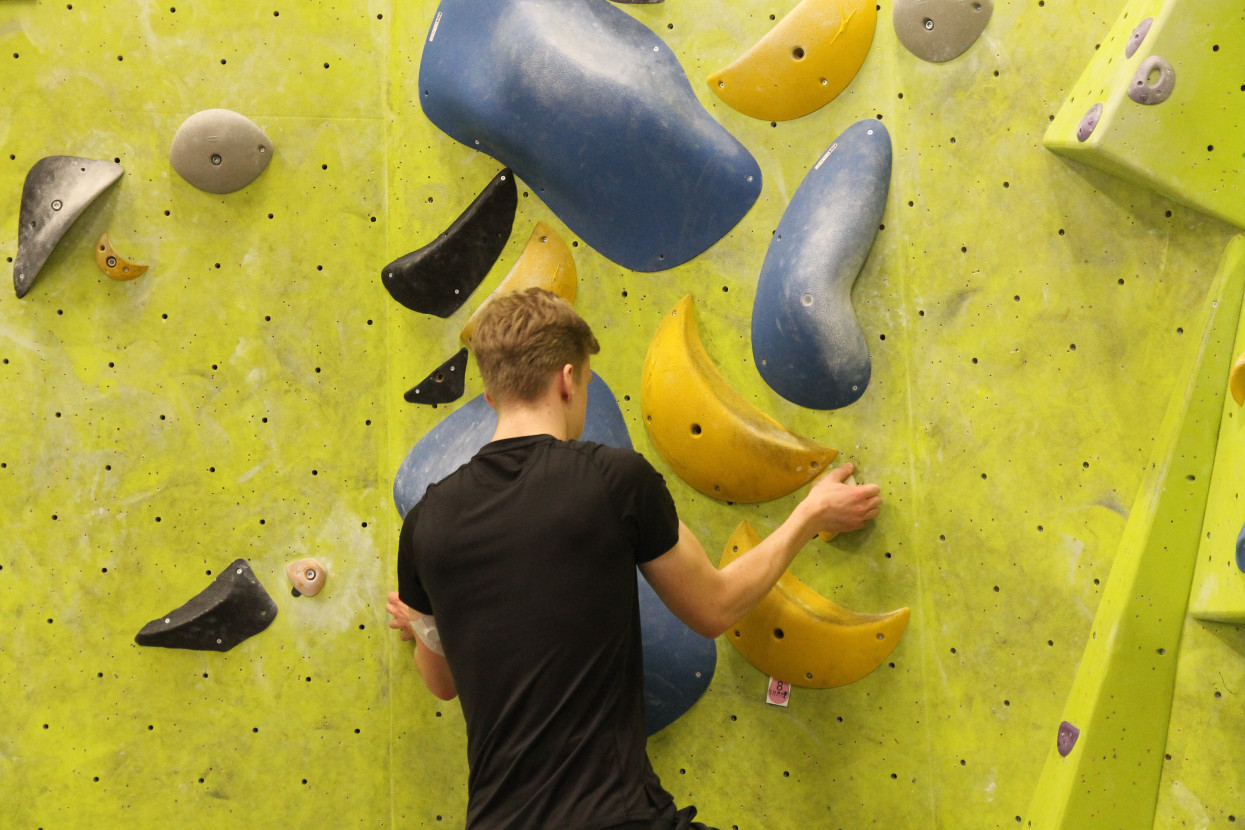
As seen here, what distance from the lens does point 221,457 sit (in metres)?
2.45

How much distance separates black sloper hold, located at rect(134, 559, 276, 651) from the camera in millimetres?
2418

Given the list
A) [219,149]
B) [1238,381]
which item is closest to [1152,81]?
[1238,381]

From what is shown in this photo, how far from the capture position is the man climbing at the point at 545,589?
59.2 inches

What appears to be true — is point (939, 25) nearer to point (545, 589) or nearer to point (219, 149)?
point (545, 589)

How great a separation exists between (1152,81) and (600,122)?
1112mm

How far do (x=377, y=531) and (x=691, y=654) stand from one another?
32.7 inches

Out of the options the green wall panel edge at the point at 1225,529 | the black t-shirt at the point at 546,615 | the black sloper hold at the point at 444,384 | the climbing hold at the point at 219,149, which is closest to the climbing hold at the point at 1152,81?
the green wall panel edge at the point at 1225,529

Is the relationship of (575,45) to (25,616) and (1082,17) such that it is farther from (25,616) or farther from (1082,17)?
(25,616)

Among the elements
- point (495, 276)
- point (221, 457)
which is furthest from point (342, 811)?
point (495, 276)

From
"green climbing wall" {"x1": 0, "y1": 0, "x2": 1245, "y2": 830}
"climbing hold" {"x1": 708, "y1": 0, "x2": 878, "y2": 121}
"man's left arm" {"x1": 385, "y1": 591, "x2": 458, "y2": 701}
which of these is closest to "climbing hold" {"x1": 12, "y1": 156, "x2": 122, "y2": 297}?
"green climbing wall" {"x1": 0, "y1": 0, "x2": 1245, "y2": 830}

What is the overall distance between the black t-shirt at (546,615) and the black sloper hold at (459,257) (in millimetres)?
904

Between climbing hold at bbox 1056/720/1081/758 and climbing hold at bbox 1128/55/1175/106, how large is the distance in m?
1.27

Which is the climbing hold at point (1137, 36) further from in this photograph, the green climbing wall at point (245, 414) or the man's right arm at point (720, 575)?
the man's right arm at point (720, 575)

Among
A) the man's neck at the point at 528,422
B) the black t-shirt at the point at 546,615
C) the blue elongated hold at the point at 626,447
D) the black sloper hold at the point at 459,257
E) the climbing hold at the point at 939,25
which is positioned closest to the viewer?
the black t-shirt at the point at 546,615
